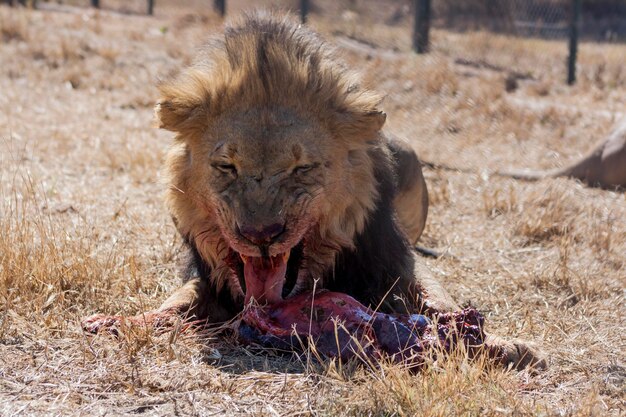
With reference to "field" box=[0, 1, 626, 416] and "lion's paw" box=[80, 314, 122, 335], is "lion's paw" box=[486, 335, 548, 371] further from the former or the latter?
"lion's paw" box=[80, 314, 122, 335]

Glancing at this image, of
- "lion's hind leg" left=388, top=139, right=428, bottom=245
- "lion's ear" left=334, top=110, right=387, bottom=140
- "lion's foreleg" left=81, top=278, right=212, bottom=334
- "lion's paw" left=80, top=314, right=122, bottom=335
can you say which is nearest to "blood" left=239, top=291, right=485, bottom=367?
"lion's foreleg" left=81, top=278, right=212, bottom=334

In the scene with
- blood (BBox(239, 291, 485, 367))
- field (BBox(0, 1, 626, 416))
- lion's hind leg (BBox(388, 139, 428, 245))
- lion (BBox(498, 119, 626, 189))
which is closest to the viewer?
field (BBox(0, 1, 626, 416))

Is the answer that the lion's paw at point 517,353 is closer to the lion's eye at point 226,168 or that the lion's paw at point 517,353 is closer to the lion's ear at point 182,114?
the lion's eye at point 226,168

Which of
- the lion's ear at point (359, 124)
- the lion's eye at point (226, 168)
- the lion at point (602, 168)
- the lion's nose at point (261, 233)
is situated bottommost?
the lion at point (602, 168)

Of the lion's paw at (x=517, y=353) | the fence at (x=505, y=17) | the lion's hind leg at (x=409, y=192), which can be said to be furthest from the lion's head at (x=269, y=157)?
the fence at (x=505, y=17)

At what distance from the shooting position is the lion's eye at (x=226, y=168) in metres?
3.50

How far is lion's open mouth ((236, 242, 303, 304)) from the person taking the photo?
3.60 metres

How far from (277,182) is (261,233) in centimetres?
24

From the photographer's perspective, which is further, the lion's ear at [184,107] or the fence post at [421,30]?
the fence post at [421,30]

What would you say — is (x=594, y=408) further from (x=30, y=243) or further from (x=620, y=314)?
(x=30, y=243)

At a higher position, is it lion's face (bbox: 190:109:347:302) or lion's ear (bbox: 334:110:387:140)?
lion's ear (bbox: 334:110:387:140)

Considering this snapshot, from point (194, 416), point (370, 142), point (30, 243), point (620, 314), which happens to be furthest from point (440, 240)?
point (194, 416)

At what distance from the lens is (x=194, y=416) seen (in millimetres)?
2941

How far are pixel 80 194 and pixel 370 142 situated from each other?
259 cm
